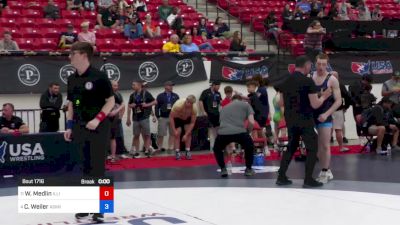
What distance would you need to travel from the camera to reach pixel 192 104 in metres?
13.9

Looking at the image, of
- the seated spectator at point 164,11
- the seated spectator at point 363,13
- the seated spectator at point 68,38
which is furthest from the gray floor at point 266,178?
the seated spectator at point 363,13

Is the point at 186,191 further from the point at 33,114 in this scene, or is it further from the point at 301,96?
the point at 33,114

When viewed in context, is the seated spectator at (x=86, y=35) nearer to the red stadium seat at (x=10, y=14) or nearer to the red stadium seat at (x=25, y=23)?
the red stadium seat at (x=25, y=23)

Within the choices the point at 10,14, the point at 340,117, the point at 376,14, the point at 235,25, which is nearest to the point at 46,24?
the point at 10,14

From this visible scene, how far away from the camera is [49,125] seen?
13.2 m

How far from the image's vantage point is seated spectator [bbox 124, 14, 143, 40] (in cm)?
1722

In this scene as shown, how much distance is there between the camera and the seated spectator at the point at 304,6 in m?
21.0

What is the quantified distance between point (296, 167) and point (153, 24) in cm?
747

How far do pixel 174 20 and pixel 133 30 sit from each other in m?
1.53

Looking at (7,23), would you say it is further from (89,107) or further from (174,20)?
(89,107)

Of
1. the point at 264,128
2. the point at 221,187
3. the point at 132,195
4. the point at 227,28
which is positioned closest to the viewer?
the point at 132,195

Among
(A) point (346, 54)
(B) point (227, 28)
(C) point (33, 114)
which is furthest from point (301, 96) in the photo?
(B) point (227, 28)

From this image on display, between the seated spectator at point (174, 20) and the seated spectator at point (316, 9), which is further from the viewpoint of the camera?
the seated spectator at point (316, 9)

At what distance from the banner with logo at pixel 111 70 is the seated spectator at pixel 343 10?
6.89 m
